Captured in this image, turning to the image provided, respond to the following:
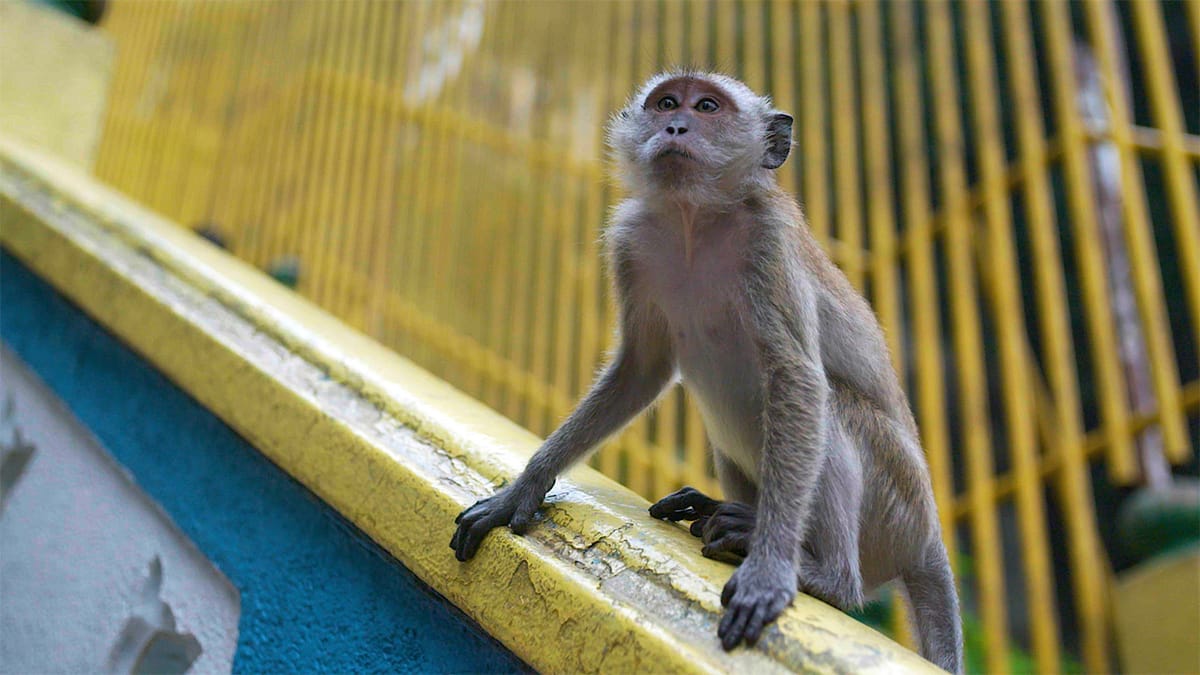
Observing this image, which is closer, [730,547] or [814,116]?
[730,547]

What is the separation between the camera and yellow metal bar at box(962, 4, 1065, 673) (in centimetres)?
368

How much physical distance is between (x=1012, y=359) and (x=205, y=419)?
337cm

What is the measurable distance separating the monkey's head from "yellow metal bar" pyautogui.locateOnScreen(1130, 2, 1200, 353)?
2.01 m

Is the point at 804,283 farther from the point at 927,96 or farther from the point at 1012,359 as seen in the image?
the point at 927,96

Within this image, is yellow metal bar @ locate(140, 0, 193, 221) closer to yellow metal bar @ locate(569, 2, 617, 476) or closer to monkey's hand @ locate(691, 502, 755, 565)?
yellow metal bar @ locate(569, 2, 617, 476)

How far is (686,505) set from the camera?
187cm

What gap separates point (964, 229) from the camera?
14.1 ft

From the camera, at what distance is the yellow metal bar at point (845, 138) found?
4.59 metres

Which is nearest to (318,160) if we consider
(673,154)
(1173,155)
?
(673,154)

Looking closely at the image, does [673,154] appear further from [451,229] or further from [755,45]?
[451,229]

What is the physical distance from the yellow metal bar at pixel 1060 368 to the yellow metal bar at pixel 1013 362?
114 mm

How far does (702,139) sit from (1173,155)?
8.08 feet

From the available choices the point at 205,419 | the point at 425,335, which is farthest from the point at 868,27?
the point at 205,419

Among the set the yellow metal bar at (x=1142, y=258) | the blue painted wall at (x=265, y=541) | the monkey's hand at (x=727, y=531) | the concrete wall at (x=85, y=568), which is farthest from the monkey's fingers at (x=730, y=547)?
the yellow metal bar at (x=1142, y=258)
